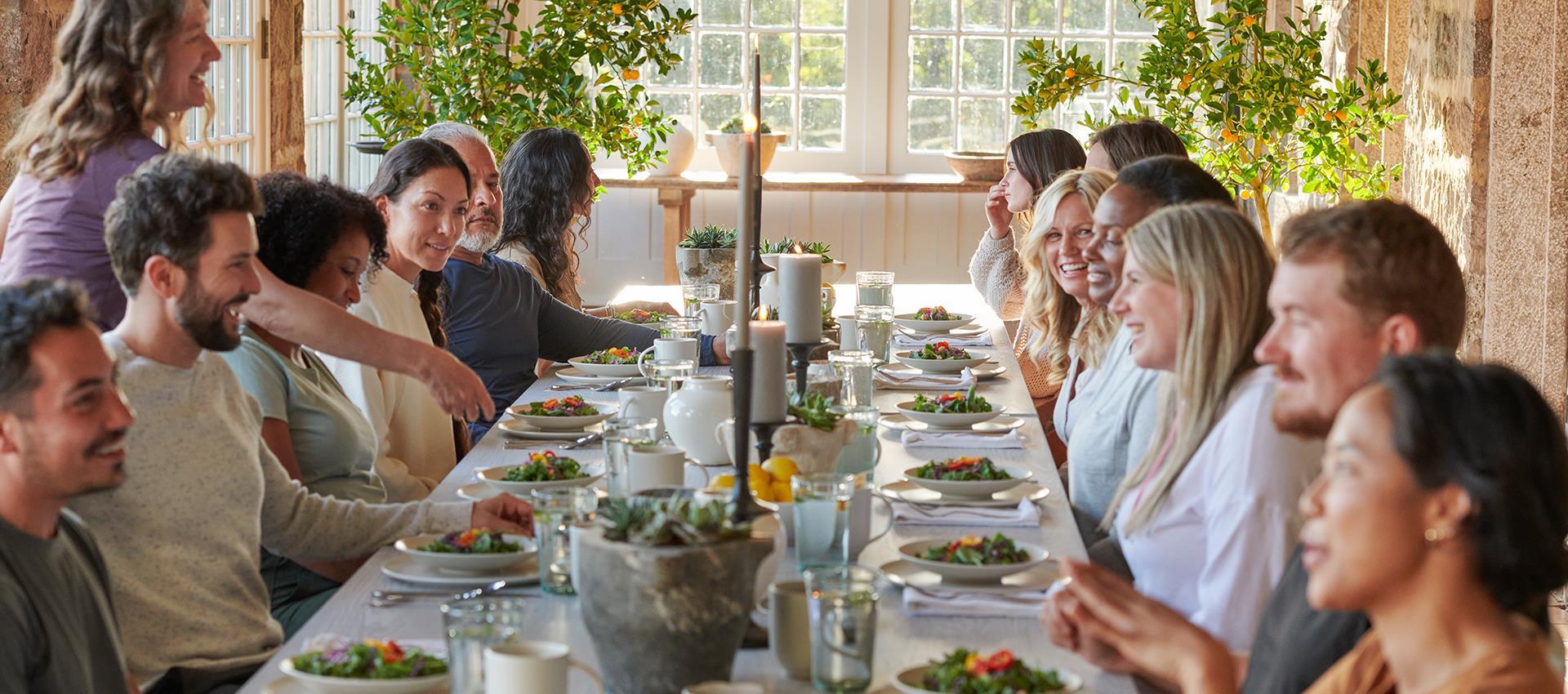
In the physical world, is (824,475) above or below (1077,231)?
below

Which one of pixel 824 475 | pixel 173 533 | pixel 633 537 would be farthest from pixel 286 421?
pixel 633 537

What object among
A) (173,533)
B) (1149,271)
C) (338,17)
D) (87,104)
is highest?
(338,17)

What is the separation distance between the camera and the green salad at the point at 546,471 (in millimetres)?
2469

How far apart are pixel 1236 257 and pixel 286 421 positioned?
142cm

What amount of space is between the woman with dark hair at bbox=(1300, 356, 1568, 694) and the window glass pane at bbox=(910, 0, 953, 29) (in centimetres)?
704

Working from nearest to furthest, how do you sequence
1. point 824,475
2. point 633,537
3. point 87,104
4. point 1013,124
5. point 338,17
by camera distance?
1. point 633,537
2. point 824,475
3. point 87,104
4. point 338,17
5. point 1013,124

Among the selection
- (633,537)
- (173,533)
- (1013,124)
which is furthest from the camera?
(1013,124)

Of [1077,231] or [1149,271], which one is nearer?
[1149,271]

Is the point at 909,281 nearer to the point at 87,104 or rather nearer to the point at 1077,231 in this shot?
the point at 1077,231

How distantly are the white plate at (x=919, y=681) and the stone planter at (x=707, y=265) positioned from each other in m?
3.04

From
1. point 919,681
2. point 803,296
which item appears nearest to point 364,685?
point 919,681

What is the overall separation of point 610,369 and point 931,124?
4.75m

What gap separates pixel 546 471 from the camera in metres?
2.48

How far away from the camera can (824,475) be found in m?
1.87
